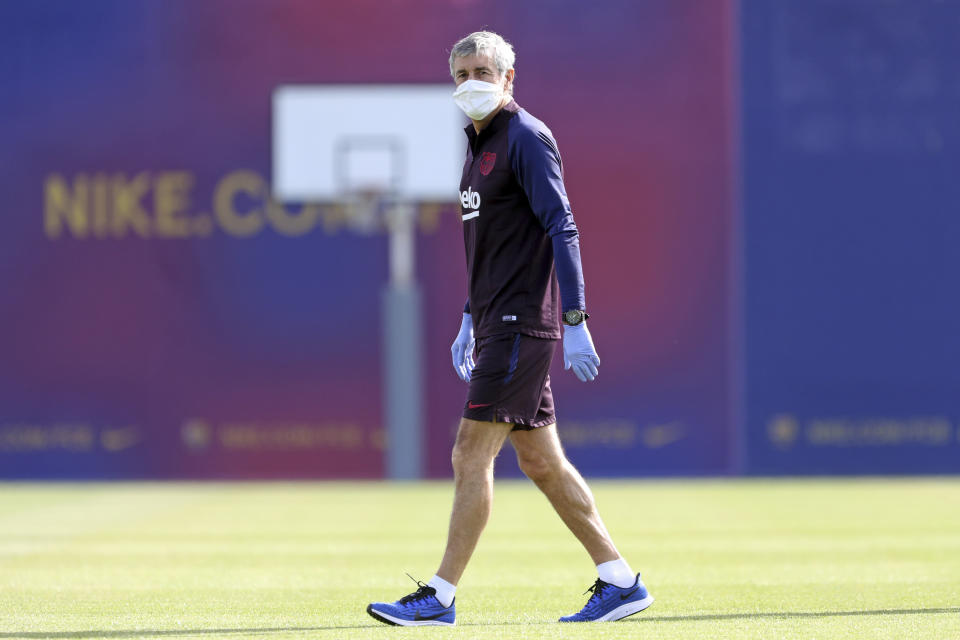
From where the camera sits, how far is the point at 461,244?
49.4 ft

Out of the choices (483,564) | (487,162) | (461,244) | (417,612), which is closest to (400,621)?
(417,612)

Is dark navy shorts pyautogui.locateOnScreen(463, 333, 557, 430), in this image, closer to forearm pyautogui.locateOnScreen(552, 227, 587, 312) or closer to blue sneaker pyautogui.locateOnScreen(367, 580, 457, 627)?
forearm pyautogui.locateOnScreen(552, 227, 587, 312)

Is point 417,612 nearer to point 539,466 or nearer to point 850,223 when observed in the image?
point 539,466

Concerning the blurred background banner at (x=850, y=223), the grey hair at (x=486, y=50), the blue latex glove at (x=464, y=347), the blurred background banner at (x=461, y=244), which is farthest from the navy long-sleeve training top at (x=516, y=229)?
the blurred background banner at (x=850, y=223)

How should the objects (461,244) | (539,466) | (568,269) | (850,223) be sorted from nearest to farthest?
(568,269)
(539,466)
(850,223)
(461,244)

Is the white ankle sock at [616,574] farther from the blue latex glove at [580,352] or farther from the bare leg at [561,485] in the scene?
the blue latex glove at [580,352]

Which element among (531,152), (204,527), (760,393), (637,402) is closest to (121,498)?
(204,527)

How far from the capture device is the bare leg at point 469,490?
14.5ft

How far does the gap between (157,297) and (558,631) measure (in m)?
11.4

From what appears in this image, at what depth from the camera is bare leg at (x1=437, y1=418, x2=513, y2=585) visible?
4.42 m

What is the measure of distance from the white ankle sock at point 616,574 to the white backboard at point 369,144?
10.5 metres

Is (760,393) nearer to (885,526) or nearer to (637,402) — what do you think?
(637,402)

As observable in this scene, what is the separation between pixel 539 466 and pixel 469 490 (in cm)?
22

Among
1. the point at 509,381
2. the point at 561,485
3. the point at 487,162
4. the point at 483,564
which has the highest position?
the point at 487,162
